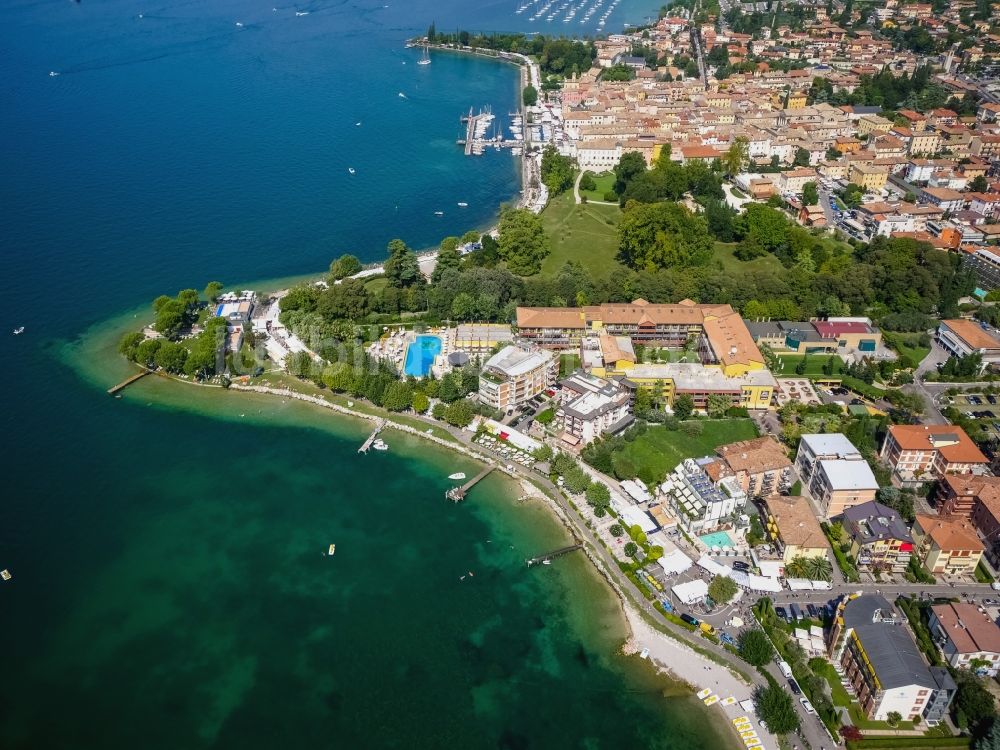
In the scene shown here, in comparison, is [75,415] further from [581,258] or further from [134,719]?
[581,258]

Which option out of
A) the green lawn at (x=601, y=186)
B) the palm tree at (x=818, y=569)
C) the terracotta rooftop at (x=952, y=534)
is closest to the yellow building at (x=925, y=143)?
the green lawn at (x=601, y=186)

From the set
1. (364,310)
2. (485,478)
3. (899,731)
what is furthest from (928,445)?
(364,310)

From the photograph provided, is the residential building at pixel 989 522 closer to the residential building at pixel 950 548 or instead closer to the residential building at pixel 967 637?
the residential building at pixel 950 548

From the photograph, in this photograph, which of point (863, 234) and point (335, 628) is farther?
point (863, 234)

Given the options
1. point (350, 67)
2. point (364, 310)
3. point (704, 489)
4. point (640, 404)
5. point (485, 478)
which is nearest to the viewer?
point (704, 489)

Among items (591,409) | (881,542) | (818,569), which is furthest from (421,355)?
(881,542)

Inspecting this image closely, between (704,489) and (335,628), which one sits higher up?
(704,489)

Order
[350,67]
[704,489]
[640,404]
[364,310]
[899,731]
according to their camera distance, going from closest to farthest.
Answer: [899,731] < [704,489] < [640,404] < [364,310] < [350,67]
